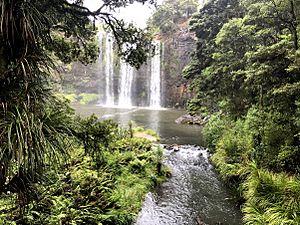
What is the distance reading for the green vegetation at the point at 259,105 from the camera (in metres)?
6.23

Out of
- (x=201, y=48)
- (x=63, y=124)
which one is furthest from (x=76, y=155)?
(x=201, y=48)

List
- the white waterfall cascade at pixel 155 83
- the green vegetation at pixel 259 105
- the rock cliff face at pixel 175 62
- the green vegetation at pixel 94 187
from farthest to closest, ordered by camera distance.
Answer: the white waterfall cascade at pixel 155 83
the rock cliff face at pixel 175 62
the green vegetation at pixel 259 105
the green vegetation at pixel 94 187

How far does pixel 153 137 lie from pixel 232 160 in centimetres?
Result: 791

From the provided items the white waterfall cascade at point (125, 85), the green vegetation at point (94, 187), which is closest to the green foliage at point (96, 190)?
the green vegetation at point (94, 187)

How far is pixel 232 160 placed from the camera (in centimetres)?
1006

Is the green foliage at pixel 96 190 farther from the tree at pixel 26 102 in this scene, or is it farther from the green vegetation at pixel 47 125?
the tree at pixel 26 102

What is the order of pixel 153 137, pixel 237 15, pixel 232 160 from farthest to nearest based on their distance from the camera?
1. pixel 153 137
2. pixel 237 15
3. pixel 232 160

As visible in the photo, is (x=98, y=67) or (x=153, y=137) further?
(x=98, y=67)

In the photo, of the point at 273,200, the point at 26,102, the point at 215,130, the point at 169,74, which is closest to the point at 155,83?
the point at 169,74

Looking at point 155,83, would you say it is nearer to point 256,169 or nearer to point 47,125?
point 256,169

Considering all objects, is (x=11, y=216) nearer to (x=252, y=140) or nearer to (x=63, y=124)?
(x=63, y=124)

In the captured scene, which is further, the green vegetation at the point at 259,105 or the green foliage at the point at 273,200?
the green vegetation at the point at 259,105

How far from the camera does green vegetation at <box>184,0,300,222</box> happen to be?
20.4 ft

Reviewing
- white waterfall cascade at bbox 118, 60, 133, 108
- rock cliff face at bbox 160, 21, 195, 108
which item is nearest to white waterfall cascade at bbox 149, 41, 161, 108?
rock cliff face at bbox 160, 21, 195, 108
